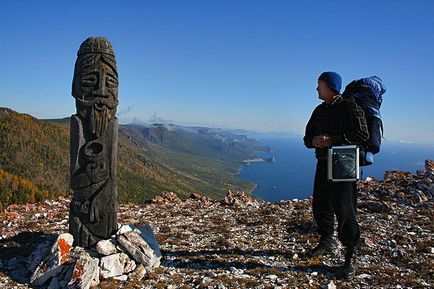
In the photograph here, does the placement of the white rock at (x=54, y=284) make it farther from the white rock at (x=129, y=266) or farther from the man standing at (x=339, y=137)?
the man standing at (x=339, y=137)

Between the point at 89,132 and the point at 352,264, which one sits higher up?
the point at 89,132

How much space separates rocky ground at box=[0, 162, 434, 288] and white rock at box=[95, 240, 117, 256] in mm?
772

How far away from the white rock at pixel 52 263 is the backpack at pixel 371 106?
6.26m

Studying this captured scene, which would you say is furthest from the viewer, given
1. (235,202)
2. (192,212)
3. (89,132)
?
(235,202)

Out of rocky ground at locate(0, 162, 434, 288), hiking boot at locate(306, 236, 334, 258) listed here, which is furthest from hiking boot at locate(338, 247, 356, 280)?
hiking boot at locate(306, 236, 334, 258)

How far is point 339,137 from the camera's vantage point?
6.55m

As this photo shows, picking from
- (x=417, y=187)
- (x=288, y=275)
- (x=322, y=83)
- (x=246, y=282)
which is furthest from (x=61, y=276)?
(x=417, y=187)

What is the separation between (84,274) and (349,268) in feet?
16.9

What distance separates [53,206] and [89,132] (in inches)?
305

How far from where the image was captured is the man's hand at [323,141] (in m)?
6.60

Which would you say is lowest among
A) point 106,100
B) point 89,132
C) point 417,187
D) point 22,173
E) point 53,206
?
point 22,173

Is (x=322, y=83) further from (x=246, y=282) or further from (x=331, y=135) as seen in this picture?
(x=246, y=282)

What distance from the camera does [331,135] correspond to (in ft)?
22.1

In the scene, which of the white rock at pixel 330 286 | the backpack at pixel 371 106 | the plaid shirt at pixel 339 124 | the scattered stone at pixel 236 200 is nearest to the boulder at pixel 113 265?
the white rock at pixel 330 286
